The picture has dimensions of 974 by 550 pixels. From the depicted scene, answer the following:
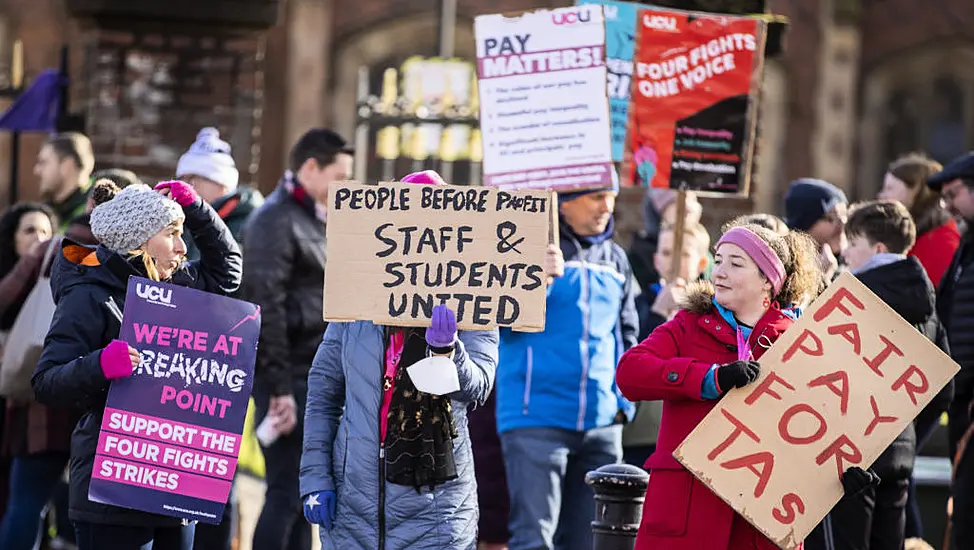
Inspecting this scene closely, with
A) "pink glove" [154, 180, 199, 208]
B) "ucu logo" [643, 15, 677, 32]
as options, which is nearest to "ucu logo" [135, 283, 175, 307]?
"pink glove" [154, 180, 199, 208]

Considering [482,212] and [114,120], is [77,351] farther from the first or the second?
[114,120]

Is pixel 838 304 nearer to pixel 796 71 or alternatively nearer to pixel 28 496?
pixel 28 496

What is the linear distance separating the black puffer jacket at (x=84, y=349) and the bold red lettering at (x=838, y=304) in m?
2.06

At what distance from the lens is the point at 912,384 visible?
5.28 meters

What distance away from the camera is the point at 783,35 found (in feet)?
33.1

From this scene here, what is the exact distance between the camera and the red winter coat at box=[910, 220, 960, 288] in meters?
8.27

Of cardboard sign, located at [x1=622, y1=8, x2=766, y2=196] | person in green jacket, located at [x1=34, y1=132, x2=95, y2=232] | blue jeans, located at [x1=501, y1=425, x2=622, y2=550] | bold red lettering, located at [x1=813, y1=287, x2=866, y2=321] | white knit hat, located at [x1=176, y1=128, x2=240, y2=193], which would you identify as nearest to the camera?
bold red lettering, located at [x1=813, y1=287, x2=866, y2=321]

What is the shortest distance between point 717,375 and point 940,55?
20.2 meters

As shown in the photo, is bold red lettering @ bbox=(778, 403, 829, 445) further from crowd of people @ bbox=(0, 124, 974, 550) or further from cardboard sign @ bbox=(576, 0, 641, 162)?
Result: cardboard sign @ bbox=(576, 0, 641, 162)

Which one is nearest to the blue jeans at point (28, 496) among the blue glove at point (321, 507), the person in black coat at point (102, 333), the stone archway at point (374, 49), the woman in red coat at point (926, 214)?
the person in black coat at point (102, 333)

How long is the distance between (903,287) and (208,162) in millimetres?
2884

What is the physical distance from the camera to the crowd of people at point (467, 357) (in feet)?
17.0

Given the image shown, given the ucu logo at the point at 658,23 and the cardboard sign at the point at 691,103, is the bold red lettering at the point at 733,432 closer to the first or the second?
the cardboard sign at the point at 691,103

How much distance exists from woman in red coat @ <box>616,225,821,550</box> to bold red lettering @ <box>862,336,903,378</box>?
28 centimetres
